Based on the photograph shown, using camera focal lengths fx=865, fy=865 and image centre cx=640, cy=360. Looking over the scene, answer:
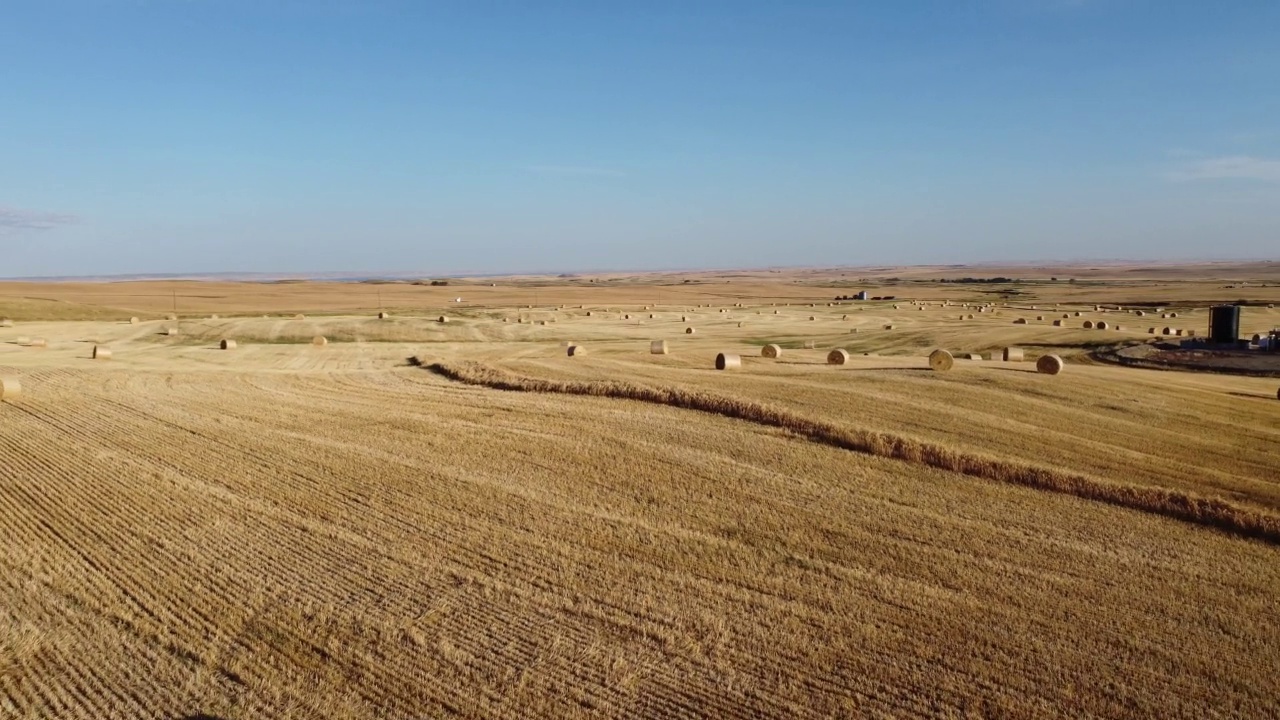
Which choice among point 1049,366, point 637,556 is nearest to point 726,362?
point 1049,366

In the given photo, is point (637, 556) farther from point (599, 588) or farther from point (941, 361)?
point (941, 361)

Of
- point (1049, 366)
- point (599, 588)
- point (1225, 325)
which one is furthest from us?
point (1225, 325)

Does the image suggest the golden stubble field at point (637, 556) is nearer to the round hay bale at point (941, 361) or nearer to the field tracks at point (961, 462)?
the field tracks at point (961, 462)

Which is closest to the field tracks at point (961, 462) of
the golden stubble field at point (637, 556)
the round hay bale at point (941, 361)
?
the golden stubble field at point (637, 556)

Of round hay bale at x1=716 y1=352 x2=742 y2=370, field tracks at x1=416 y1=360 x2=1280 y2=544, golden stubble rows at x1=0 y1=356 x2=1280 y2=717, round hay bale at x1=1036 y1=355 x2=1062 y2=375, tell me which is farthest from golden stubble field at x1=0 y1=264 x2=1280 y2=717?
round hay bale at x1=716 y1=352 x2=742 y2=370

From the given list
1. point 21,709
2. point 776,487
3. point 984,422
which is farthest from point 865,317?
point 21,709

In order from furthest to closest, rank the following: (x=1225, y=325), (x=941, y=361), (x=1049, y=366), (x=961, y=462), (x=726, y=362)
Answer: (x=1225, y=325)
(x=726, y=362)
(x=941, y=361)
(x=1049, y=366)
(x=961, y=462)

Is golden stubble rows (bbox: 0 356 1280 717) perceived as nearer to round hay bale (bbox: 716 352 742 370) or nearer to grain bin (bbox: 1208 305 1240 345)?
round hay bale (bbox: 716 352 742 370)
